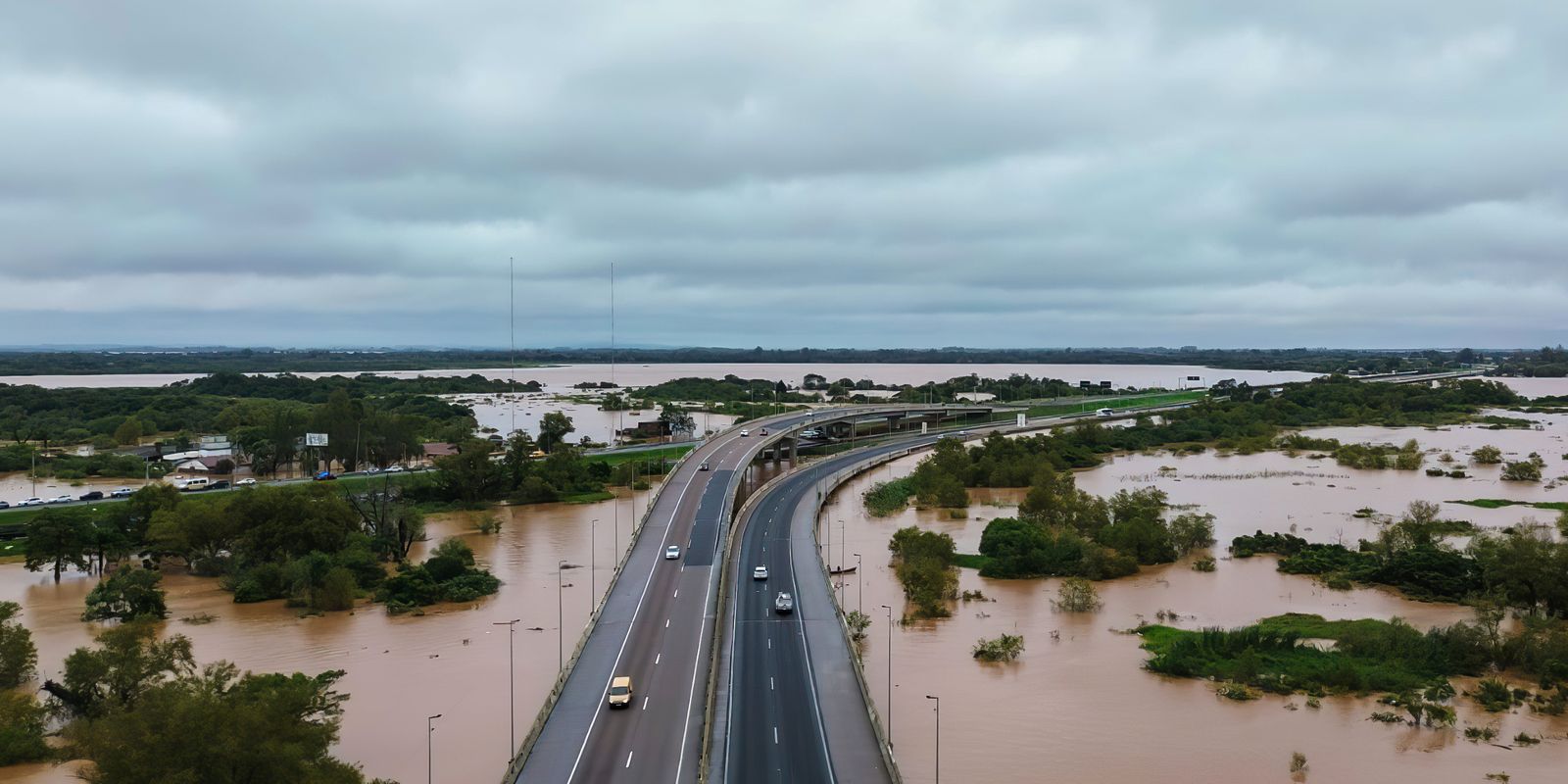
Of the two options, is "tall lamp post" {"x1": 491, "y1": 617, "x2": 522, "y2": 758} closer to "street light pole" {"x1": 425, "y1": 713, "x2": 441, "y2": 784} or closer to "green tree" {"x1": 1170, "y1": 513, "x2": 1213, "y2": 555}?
"street light pole" {"x1": 425, "y1": 713, "x2": 441, "y2": 784}

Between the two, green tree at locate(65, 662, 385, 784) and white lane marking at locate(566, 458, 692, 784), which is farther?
white lane marking at locate(566, 458, 692, 784)

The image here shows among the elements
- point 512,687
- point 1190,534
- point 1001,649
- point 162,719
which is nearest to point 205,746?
point 162,719

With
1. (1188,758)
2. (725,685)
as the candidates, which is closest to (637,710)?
(725,685)

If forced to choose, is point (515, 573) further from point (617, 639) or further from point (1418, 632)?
point (1418, 632)

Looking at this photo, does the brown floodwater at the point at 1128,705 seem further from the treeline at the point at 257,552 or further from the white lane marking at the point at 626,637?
the treeline at the point at 257,552

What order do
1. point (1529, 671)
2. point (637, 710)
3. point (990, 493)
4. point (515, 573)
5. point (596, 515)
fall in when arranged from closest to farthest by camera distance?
1. point (637, 710)
2. point (1529, 671)
3. point (515, 573)
4. point (596, 515)
5. point (990, 493)

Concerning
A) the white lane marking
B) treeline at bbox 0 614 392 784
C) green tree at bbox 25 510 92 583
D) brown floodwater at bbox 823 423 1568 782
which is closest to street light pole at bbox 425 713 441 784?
treeline at bbox 0 614 392 784
